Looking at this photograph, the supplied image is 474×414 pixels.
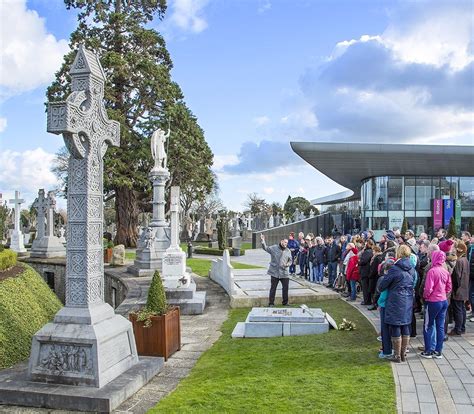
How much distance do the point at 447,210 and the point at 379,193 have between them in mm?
5133

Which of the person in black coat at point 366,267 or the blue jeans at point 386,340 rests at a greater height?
the person in black coat at point 366,267

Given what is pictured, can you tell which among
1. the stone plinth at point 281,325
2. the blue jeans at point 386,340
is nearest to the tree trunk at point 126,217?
the stone plinth at point 281,325

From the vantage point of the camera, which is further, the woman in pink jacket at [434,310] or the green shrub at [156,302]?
the green shrub at [156,302]

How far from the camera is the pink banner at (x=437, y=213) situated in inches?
1400

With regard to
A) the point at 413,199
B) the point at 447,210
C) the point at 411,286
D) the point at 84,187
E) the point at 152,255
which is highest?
the point at 413,199

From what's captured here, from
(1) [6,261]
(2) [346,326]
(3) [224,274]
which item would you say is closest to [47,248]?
(1) [6,261]

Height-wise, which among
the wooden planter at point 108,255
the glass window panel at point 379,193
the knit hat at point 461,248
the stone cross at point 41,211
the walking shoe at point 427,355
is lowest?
the walking shoe at point 427,355

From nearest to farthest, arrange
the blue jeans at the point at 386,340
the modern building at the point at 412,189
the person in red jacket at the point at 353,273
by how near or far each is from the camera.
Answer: the blue jeans at the point at 386,340 < the person in red jacket at the point at 353,273 < the modern building at the point at 412,189

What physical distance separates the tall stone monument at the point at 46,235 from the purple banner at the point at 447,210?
27030 millimetres

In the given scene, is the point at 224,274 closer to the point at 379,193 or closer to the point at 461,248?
the point at 461,248

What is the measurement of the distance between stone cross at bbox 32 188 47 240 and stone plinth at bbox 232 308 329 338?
810 inches

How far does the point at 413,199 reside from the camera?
36844 millimetres

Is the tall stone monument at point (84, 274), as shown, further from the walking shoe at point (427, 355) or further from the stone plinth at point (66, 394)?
the walking shoe at point (427, 355)

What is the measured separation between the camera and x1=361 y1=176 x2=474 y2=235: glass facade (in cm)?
3647
